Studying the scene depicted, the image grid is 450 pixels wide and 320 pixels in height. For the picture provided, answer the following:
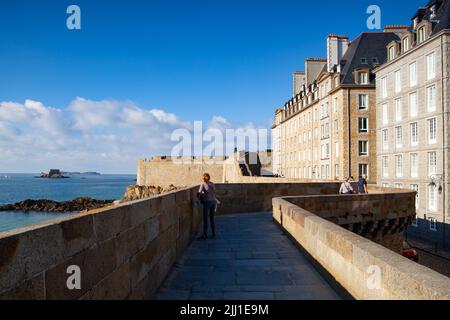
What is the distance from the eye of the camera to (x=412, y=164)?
3309 centimetres

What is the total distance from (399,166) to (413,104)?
5.37m

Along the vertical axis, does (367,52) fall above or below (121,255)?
above

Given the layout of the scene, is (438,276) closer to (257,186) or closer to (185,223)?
(185,223)

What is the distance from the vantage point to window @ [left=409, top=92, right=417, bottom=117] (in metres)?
32.6

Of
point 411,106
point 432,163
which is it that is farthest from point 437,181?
point 411,106

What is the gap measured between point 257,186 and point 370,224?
4.55 meters

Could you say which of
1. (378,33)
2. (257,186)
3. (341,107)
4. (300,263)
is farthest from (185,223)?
(378,33)

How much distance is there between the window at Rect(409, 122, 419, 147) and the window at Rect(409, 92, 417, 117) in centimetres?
79

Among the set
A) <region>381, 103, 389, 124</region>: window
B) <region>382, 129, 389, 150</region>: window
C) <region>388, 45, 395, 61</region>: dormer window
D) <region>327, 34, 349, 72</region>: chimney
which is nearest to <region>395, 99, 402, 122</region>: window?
<region>381, 103, 389, 124</region>: window

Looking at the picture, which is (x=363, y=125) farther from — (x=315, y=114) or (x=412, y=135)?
(x=315, y=114)

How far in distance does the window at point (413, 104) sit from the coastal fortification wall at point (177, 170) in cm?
4092

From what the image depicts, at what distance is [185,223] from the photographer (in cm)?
897

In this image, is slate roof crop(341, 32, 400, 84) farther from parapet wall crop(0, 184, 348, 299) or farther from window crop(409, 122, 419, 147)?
parapet wall crop(0, 184, 348, 299)

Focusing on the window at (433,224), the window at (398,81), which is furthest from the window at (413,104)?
the window at (433,224)
